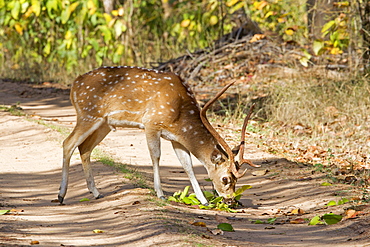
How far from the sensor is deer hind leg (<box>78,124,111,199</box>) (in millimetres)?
6121

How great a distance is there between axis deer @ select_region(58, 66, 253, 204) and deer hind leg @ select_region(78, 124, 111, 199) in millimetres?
11

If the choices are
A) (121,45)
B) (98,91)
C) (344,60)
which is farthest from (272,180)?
(121,45)

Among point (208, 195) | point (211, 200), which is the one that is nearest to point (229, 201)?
point (211, 200)

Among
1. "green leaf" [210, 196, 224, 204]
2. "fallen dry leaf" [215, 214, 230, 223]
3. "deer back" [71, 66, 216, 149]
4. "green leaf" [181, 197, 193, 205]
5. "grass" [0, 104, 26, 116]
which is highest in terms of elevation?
"deer back" [71, 66, 216, 149]

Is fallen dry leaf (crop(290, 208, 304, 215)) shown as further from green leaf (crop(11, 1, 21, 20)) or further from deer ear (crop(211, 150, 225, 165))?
green leaf (crop(11, 1, 21, 20))

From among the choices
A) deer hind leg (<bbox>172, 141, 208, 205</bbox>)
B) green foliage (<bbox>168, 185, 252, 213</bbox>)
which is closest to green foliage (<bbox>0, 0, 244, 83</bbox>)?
deer hind leg (<bbox>172, 141, 208, 205</bbox>)

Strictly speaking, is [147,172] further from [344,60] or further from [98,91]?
[344,60]

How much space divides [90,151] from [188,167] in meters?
1.16

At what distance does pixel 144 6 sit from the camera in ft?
58.9

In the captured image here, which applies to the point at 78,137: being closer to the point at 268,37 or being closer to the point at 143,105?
the point at 143,105

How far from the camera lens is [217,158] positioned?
6145 mm

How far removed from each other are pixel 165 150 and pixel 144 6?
10323 millimetres

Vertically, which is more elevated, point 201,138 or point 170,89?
point 170,89

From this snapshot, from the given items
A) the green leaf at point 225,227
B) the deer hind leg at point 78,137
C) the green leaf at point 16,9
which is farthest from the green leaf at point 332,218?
the green leaf at point 16,9
